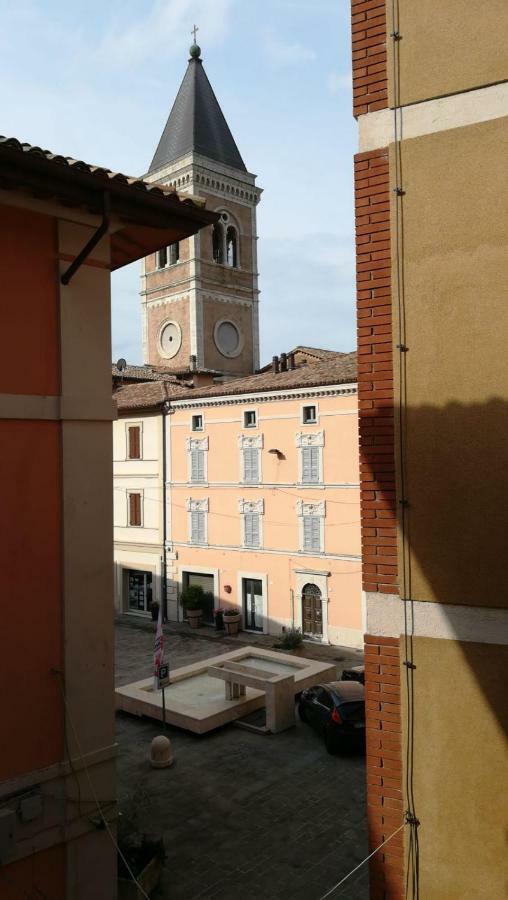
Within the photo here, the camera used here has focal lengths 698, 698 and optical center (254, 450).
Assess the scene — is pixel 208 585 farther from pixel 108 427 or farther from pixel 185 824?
pixel 108 427

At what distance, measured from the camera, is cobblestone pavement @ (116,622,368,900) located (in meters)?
10.6

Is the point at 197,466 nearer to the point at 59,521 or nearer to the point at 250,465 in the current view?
the point at 250,465

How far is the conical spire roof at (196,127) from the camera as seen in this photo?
5250 cm

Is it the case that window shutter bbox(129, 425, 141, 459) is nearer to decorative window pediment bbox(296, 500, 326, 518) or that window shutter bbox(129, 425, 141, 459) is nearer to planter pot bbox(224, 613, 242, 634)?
planter pot bbox(224, 613, 242, 634)

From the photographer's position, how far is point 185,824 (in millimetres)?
12336

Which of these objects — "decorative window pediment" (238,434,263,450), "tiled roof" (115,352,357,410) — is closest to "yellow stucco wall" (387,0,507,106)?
"tiled roof" (115,352,357,410)

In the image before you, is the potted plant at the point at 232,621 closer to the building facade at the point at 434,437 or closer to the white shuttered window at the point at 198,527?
the white shuttered window at the point at 198,527

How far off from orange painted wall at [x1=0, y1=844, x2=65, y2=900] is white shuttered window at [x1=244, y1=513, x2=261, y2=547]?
2036 centimetres

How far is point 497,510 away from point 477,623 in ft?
2.91

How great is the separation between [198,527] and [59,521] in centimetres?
2234

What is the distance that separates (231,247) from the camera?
54438mm

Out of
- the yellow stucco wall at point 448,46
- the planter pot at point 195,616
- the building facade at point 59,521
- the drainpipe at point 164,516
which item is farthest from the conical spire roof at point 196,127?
the yellow stucco wall at point 448,46

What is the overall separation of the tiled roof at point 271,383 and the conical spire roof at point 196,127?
2723cm

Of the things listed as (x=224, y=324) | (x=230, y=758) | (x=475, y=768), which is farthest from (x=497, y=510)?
(x=224, y=324)
